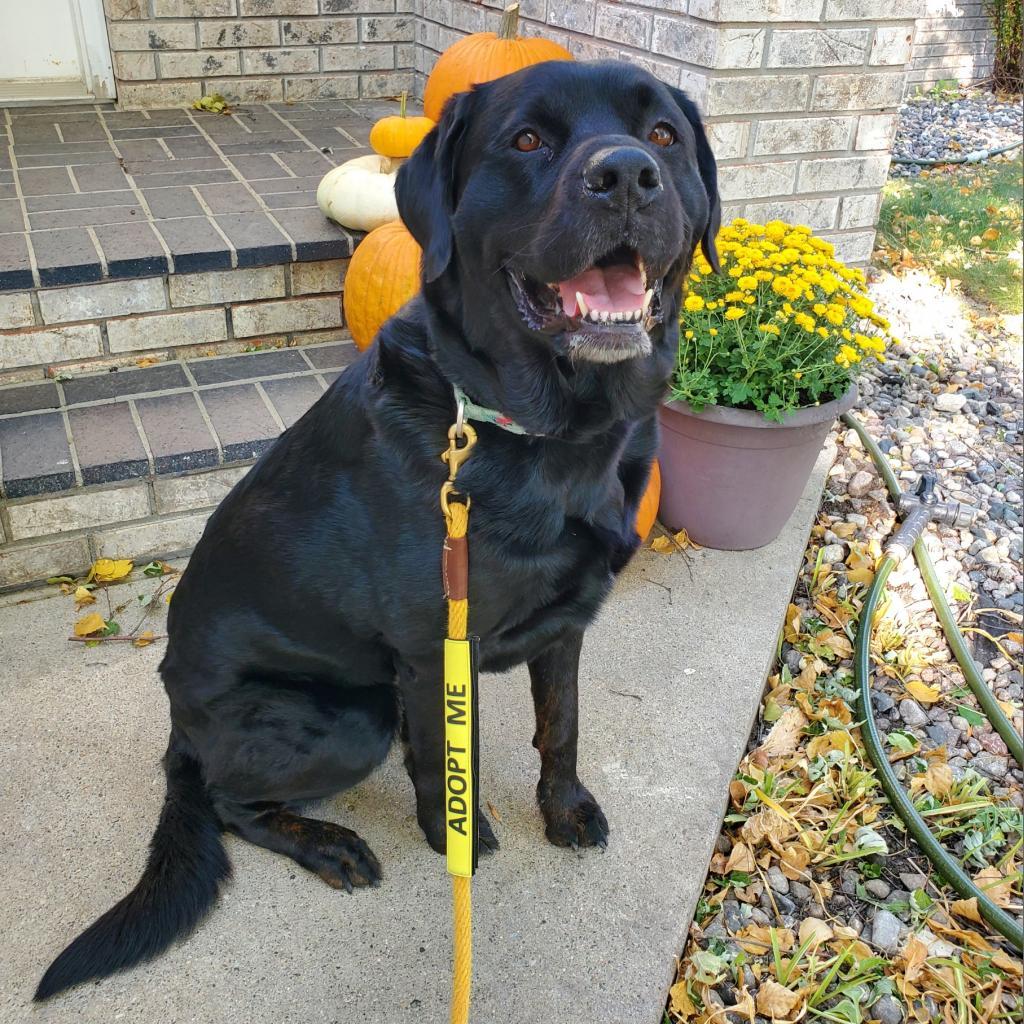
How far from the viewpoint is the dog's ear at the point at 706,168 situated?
1828mm

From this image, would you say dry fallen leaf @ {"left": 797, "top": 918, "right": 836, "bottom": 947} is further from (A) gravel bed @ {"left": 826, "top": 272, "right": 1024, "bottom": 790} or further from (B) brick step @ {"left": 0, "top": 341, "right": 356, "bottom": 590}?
(B) brick step @ {"left": 0, "top": 341, "right": 356, "bottom": 590}

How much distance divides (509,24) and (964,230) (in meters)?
3.30

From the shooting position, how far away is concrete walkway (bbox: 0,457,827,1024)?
173 cm

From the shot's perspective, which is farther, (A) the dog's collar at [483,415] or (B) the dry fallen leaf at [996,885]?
(B) the dry fallen leaf at [996,885]

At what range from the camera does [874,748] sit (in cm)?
238

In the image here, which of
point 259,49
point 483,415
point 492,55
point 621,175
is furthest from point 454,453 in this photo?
point 259,49

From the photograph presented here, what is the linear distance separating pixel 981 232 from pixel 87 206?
485cm

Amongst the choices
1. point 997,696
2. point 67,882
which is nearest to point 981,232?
point 997,696

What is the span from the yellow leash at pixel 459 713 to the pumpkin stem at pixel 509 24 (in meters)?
2.68

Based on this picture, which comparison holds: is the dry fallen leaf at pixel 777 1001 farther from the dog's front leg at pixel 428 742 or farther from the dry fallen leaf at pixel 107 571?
the dry fallen leaf at pixel 107 571

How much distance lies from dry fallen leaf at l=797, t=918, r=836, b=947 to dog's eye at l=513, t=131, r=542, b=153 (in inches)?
63.8

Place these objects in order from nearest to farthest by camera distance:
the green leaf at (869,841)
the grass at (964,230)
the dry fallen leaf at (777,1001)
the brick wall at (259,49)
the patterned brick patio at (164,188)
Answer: the dry fallen leaf at (777,1001) < the green leaf at (869,841) < the patterned brick patio at (164,188) < the brick wall at (259,49) < the grass at (964,230)

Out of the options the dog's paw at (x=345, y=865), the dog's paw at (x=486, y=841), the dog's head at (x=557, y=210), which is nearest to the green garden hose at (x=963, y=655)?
the dog's paw at (x=486, y=841)

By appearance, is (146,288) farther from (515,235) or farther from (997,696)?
(997,696)
